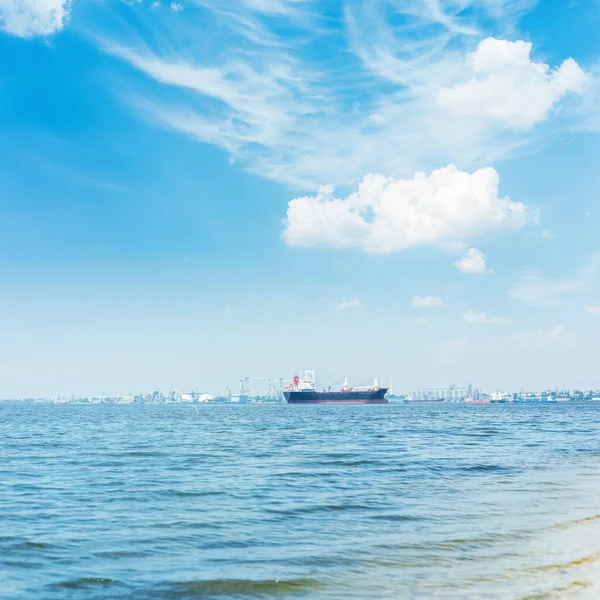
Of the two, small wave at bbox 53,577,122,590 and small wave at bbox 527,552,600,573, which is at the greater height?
small wave at bbox 527,552,600,573

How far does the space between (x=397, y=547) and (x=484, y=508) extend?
5573mm

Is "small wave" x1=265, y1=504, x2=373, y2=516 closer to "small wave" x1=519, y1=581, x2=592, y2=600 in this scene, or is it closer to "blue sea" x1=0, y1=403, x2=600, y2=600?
"blue sea" x1=0, y1=403, x2=600, y2=600

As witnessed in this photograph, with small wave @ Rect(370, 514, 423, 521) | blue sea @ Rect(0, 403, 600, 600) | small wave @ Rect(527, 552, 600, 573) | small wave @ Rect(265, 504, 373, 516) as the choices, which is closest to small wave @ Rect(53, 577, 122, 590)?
blue sea @ Rect(0, 403, 600, 600)

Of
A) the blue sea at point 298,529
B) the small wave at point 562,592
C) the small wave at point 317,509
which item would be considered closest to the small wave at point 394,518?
the blue sea at point 298,529

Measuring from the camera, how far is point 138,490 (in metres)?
20.0

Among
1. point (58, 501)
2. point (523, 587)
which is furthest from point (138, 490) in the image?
point (523, 587)

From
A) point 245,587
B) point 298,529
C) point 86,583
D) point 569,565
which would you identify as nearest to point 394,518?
point 298,529

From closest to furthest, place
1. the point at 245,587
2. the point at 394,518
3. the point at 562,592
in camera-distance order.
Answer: the point at 562,592
the point at 245,587
the point at 394,518

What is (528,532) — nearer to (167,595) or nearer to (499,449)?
(167,595)

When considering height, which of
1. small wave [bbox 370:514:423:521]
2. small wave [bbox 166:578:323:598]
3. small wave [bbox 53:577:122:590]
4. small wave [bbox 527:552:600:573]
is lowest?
small wave [bbox 370:514:423:521]

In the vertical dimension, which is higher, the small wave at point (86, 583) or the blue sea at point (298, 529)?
the small wave at point (86, 583)

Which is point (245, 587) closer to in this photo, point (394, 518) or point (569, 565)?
point (569, 565)

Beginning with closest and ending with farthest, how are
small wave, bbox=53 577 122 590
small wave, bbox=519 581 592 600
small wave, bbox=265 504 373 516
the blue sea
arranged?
small wave, bbox=519 581 592 600
small wave, bbox=53 577 122 590
the blue sea
small wave, bbox=265 504 373 516

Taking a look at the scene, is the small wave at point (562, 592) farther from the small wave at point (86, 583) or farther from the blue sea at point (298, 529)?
the small wave at point (86, 583)
